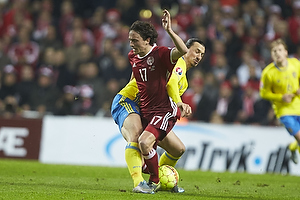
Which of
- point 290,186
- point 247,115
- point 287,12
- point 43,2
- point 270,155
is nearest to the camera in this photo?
point 290,186

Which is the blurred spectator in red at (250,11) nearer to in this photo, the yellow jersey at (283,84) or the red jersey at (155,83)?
the yellow jersey at (283,84)

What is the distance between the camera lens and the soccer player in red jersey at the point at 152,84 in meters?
7.49

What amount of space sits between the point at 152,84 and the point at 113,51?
8252 mm

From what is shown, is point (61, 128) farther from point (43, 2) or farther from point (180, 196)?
point (180, 196)

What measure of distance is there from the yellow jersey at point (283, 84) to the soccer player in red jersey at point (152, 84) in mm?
3696

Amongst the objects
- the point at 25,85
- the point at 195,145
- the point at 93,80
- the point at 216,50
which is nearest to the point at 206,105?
the point at 195,145

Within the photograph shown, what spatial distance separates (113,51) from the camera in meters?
15.8

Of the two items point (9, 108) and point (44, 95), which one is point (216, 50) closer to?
point (44, 95)

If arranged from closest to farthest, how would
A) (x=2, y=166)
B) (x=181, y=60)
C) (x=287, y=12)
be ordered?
→ (x=181, y=60)
(x=2, y=166)
(x=287, y=12)

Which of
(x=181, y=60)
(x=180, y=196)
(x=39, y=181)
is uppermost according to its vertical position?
(x=181, y=60)

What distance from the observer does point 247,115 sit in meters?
14.4

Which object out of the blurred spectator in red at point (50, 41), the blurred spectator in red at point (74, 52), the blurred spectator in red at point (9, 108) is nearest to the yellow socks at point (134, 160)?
the blurred spectator in red at point (9, 108)

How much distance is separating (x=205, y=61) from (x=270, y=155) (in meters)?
3.54

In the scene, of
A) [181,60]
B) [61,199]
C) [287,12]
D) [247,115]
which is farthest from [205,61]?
[61,199]
